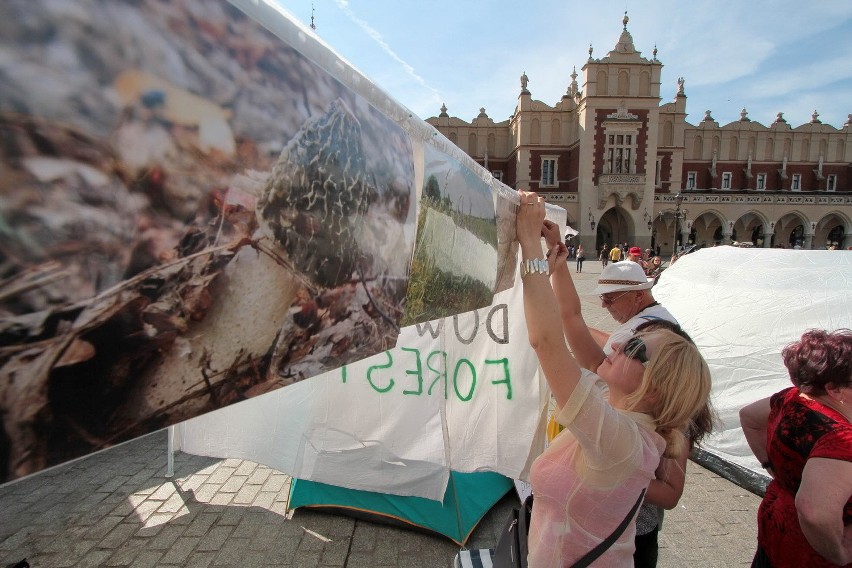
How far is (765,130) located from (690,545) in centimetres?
4853

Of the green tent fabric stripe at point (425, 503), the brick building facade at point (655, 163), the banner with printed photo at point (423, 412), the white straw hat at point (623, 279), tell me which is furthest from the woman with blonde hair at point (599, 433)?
the brick building facade at point (655, 163)

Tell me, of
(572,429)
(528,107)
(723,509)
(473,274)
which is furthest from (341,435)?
(528,107)

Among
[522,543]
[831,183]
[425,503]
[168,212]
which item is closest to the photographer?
[168,212]

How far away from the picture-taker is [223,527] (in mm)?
2963

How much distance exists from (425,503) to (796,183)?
50186 mm

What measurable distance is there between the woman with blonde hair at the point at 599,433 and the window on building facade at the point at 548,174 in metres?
35.3

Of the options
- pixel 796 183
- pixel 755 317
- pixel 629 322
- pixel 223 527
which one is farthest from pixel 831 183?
pixel 223 527

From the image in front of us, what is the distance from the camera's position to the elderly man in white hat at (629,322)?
1514 millimetres

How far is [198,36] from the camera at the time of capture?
1.88ft

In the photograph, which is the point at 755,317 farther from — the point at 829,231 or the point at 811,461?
the point at 829,231

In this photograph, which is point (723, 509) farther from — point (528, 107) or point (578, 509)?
point (528, 107)

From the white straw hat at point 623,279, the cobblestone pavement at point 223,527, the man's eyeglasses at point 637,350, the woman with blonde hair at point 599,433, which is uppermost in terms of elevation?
the white straw hat at point 623,279

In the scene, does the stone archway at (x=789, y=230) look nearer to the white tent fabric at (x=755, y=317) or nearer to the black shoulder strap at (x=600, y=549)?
the white tent fabric at (x=755, y=317)

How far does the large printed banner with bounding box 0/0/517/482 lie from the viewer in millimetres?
453
